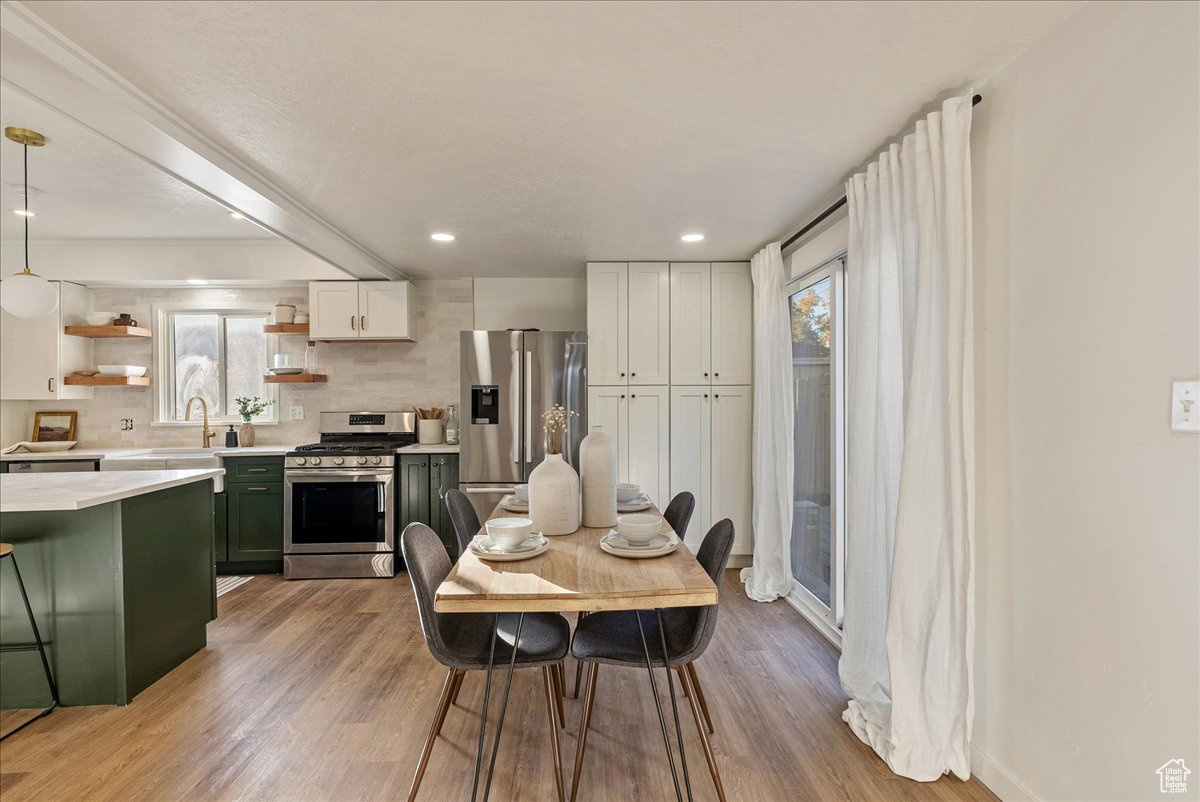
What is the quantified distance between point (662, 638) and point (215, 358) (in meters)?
4.85

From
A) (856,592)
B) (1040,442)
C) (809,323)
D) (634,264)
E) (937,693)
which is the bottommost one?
(937,693)

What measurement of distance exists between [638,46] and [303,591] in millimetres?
3997

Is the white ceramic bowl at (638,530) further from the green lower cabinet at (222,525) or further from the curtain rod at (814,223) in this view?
the green lower cabinet at (222,525)

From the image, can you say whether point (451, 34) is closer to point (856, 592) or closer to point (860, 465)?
point (860, 465)

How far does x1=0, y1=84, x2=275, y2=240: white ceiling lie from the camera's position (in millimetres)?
2555

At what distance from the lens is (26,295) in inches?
100

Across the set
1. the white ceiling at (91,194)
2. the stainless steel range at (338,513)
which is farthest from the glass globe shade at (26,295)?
the stainless steel range at (338,513)

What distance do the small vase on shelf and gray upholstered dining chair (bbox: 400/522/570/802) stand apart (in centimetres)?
35

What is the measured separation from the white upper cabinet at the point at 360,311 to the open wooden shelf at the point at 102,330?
1405 mm

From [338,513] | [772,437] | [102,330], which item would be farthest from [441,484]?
[102,330]

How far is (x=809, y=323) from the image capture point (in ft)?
12.0

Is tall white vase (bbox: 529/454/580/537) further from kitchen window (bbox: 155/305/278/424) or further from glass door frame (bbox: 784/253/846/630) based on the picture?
kitchen window (bbox: 155/305/278/424)

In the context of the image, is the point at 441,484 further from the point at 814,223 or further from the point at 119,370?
the point at 814,223

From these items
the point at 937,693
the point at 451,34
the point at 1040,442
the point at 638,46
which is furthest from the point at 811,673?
the point at 451,34
